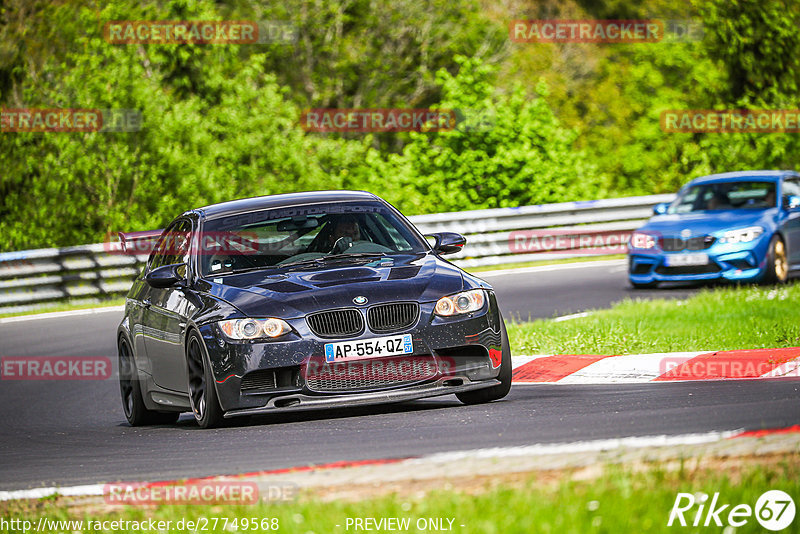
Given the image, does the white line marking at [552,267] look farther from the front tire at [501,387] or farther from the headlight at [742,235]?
the front tire at [501,387]

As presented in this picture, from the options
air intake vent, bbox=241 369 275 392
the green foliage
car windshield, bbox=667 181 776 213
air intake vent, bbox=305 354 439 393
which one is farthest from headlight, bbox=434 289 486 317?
the green foliage

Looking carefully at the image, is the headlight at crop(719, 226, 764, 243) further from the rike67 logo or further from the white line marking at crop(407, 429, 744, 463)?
the rike67 logo

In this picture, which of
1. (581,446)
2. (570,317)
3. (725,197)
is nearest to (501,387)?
(581,446)

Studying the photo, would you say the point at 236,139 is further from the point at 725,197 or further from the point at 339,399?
the point at 339,399

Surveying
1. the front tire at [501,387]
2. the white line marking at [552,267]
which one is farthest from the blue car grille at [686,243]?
the front tire at [501,387]

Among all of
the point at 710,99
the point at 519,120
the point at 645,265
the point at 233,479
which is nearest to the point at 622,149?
the point at 710,99

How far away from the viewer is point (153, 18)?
104ft

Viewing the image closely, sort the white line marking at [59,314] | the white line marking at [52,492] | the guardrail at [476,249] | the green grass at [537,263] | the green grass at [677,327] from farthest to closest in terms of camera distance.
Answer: the green grass at [537,263] → the guardrail at [476,249] → the white line marking at [59,314] → the green grass at [677,327] → the white line marking at [52,492]

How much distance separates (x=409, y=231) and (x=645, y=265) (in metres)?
8.10

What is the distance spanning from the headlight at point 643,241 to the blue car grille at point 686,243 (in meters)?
0.13

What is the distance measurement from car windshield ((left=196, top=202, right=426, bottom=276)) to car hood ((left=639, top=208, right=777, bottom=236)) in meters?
7.85

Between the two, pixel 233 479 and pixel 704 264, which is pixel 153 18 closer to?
pixel 704 264

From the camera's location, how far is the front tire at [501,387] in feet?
28.9

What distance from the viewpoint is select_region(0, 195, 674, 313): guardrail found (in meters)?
20.8
